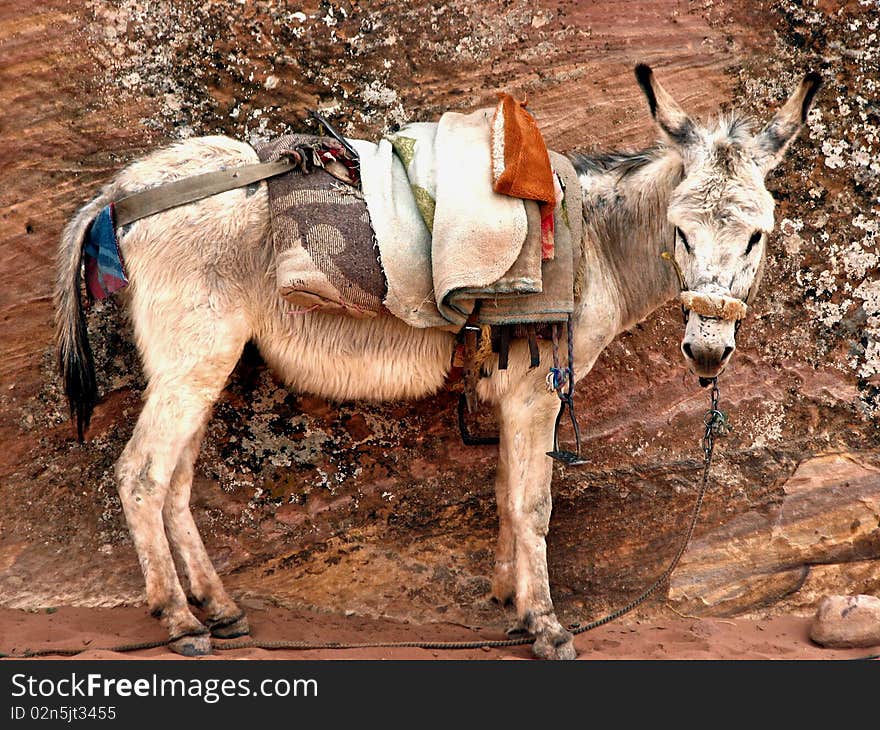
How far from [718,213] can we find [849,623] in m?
2.32

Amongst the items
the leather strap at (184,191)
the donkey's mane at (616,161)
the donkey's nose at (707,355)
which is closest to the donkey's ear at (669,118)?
the donkey's mane at (616,161)

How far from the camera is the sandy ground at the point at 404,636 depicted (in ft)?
16.4

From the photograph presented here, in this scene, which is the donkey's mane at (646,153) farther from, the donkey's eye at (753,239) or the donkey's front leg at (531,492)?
the donkey's front leg at (531,492)

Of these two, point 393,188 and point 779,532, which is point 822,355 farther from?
point 393,188

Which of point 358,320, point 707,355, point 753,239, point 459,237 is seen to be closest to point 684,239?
point 753,239

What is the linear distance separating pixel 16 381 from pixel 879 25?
17.8ft

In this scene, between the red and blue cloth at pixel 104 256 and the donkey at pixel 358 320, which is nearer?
the donkey at pixel 358 320

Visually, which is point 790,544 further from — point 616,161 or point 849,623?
point 616,161

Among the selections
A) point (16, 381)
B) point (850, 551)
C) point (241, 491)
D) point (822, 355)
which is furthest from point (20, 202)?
point (850, 551)

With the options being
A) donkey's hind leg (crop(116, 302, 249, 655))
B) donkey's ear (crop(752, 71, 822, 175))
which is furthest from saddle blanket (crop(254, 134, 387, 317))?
donkey's ear (crop(752, 71, 822, 175))

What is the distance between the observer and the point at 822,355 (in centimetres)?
611

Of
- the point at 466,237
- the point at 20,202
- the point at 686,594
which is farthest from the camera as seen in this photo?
the point at 686,594

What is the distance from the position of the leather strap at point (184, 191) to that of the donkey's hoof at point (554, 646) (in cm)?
261

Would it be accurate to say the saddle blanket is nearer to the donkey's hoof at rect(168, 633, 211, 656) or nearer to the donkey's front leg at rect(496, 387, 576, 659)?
the donkey's front leg at rect(496, 387, 576, 659)
